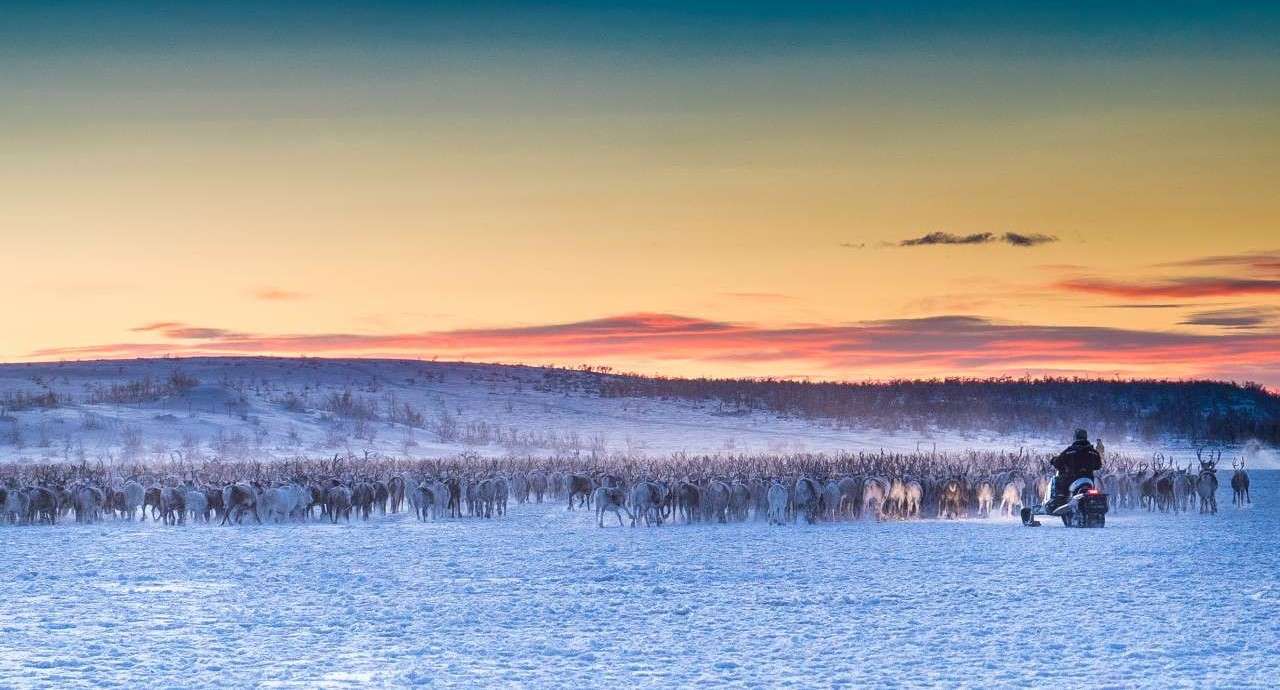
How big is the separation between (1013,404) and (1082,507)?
336ft

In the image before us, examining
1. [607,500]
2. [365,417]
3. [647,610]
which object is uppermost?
[365,417]

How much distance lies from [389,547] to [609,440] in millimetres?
55459

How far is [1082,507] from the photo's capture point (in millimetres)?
27031

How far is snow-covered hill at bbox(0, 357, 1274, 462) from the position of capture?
6544 cm

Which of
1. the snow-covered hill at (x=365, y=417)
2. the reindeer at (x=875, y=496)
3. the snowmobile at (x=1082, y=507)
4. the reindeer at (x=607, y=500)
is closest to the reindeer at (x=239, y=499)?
the reindeer at (x=607, y=500)

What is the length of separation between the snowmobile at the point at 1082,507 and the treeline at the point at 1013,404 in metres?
63.7

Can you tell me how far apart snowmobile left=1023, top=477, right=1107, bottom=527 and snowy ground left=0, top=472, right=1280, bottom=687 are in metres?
0.86

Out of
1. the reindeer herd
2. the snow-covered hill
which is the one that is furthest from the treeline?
the reindeer herd

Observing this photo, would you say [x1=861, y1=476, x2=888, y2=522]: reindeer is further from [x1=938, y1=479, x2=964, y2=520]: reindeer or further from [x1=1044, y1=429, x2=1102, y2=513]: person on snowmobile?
[x1=1044, y1=429, x2=1102, y2=513]: person on snowmobile

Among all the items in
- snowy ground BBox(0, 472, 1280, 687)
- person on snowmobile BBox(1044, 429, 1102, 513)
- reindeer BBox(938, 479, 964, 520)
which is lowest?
snowy ground BBox(0, 472, 1280, 687)

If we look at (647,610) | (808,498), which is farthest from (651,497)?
(647,610)

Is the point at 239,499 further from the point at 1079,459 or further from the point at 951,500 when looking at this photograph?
the point at 1079,459

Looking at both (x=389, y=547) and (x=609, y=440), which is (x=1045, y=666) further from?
(x=609, y=440)

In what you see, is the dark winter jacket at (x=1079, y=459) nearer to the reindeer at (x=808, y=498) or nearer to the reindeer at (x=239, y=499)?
the reindeer at (x=808, y=498)
